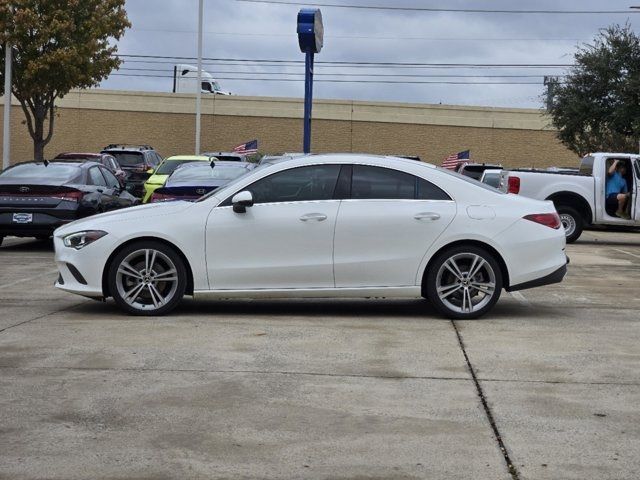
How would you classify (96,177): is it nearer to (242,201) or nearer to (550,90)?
(242,201)

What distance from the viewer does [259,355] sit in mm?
7543

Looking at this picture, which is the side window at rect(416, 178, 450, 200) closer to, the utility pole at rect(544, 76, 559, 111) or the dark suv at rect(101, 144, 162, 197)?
the dark suv at rect(101, 144, 162, 197)

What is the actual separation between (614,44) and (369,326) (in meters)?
29.3

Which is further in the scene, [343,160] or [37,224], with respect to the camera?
[37,224]

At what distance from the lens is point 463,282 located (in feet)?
30.7

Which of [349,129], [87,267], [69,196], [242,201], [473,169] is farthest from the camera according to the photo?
[349,129]

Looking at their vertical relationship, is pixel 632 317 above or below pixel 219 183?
below

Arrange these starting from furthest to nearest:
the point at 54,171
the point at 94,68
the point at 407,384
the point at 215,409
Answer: the point at 94,68 → the point at 54,171 → the point at 407,384 → the point at 215,409

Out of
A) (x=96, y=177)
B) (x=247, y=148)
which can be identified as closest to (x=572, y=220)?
(x=96, y=177)

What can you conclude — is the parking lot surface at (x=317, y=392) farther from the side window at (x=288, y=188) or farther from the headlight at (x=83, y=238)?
the side window at (x=288, y=188)

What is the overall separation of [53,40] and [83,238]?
2701 cm

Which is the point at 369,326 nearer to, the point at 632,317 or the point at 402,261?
the point at 402,261

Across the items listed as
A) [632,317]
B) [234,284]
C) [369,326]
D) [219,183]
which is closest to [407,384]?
[369,326]

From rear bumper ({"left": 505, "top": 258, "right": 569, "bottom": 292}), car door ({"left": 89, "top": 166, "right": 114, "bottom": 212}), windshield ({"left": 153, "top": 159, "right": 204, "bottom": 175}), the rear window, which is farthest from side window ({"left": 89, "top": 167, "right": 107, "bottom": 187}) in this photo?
rear bumper ({"left": 505, "top": 258, "right": 569, "bottom": 292})
